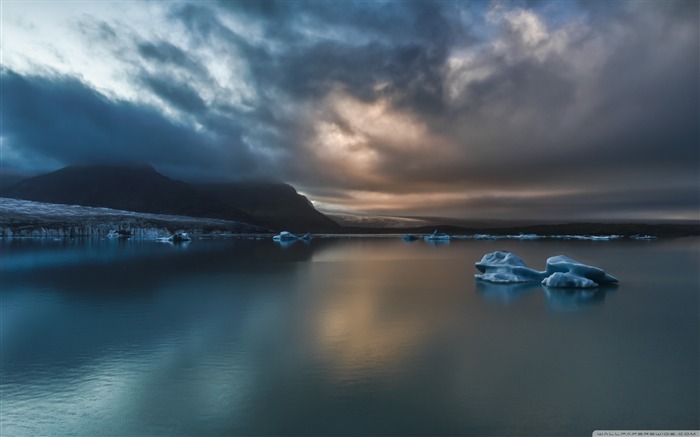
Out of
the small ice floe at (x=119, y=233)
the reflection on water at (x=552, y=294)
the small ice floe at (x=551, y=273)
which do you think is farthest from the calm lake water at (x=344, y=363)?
the small ice floe at (x=119, y=233)

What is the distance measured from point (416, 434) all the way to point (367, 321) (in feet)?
28.6

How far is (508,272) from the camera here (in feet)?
86.4

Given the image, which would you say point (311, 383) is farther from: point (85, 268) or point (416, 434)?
point (85, 268)

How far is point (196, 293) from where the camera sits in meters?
22.3

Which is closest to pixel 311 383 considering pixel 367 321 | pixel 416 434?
pixel 416 434

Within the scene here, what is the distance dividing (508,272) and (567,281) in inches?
144

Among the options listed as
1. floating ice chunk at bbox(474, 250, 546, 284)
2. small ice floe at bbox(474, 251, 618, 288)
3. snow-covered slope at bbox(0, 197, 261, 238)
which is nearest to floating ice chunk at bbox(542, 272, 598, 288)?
small ice floe at bbox(474, 251, 618, 288)

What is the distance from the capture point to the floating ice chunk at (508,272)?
25.7 meters

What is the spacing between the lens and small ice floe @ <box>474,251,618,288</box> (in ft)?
76.7

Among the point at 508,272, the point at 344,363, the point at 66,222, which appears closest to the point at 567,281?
the point at 508,272

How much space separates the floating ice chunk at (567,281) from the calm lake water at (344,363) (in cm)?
104

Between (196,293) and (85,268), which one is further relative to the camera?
(85,268)

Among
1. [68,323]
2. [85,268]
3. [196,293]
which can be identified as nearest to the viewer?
[68,323]

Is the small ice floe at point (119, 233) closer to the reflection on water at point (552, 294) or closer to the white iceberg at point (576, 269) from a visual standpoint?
the reflection on water at point (552, 294)
